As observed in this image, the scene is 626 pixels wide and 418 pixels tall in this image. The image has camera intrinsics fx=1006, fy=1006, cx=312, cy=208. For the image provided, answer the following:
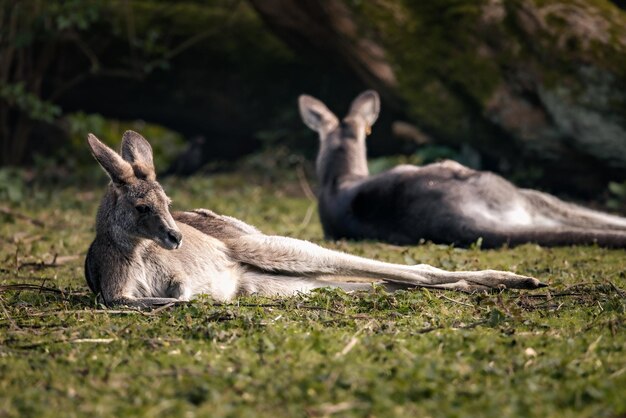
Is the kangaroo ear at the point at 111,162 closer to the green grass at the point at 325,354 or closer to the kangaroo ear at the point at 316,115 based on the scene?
the green grass at the point at 325,354

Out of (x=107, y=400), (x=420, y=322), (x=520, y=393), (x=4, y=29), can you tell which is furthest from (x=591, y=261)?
(x=4, y=29)

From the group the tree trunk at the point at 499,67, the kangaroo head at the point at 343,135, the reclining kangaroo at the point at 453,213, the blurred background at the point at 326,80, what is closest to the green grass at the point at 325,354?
the reclining kangaroo at the point at 453,213

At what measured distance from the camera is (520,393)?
3.50 meters

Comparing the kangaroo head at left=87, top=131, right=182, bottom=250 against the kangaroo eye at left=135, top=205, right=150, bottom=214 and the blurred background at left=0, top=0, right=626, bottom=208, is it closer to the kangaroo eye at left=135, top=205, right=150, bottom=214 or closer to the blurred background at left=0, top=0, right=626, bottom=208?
the kangaroo eye at left=135, top=205, right=150, bottom=214

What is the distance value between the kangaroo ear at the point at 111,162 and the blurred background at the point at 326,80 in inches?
208

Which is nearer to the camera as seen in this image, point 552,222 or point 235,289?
point 235,289

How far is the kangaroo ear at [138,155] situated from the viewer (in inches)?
217

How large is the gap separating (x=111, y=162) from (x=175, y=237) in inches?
24.6

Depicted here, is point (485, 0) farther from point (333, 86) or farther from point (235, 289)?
point (235, 289)

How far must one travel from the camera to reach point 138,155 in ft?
18.6

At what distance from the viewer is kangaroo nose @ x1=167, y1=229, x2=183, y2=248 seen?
5.07m

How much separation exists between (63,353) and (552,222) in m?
5.27

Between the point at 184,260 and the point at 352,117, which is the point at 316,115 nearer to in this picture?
Result: the point at 352,117

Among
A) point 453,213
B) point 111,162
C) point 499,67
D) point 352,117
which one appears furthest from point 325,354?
point 499,67
